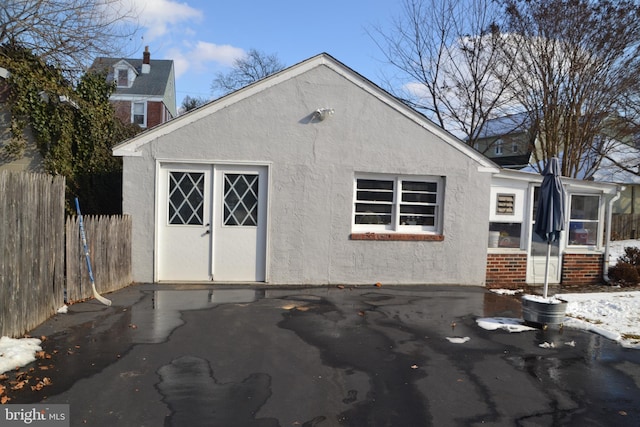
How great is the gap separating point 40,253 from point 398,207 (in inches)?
261

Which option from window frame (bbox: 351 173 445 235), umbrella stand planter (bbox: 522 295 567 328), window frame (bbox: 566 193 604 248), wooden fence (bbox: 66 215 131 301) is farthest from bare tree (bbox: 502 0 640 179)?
wooden fence (bbox: 66 215 131 301)

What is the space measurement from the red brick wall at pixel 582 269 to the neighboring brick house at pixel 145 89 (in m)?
25.7

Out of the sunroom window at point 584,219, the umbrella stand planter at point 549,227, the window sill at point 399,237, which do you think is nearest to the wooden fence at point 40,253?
the window sill at point 399,237

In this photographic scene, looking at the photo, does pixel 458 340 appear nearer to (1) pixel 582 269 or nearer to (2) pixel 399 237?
(2) pixel 399 237

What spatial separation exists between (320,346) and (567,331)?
3.79 m

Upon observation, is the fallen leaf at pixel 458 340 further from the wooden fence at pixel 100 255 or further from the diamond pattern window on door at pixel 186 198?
the wooden fence at pixel 100 255

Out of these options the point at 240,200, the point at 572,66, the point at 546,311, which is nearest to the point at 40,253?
the point at 240,200

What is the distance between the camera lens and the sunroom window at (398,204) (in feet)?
32.6

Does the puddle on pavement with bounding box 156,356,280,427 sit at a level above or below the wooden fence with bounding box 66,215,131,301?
below

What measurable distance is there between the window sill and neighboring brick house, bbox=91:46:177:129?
77.5 ft

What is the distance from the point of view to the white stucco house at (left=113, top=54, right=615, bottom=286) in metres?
9.20

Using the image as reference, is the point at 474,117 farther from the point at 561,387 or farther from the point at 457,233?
the point at 561,387

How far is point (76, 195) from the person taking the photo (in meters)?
10.3

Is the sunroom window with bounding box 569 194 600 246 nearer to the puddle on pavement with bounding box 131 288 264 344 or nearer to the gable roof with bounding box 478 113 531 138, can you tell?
the gable roof with bounding box 478 113 531 138
